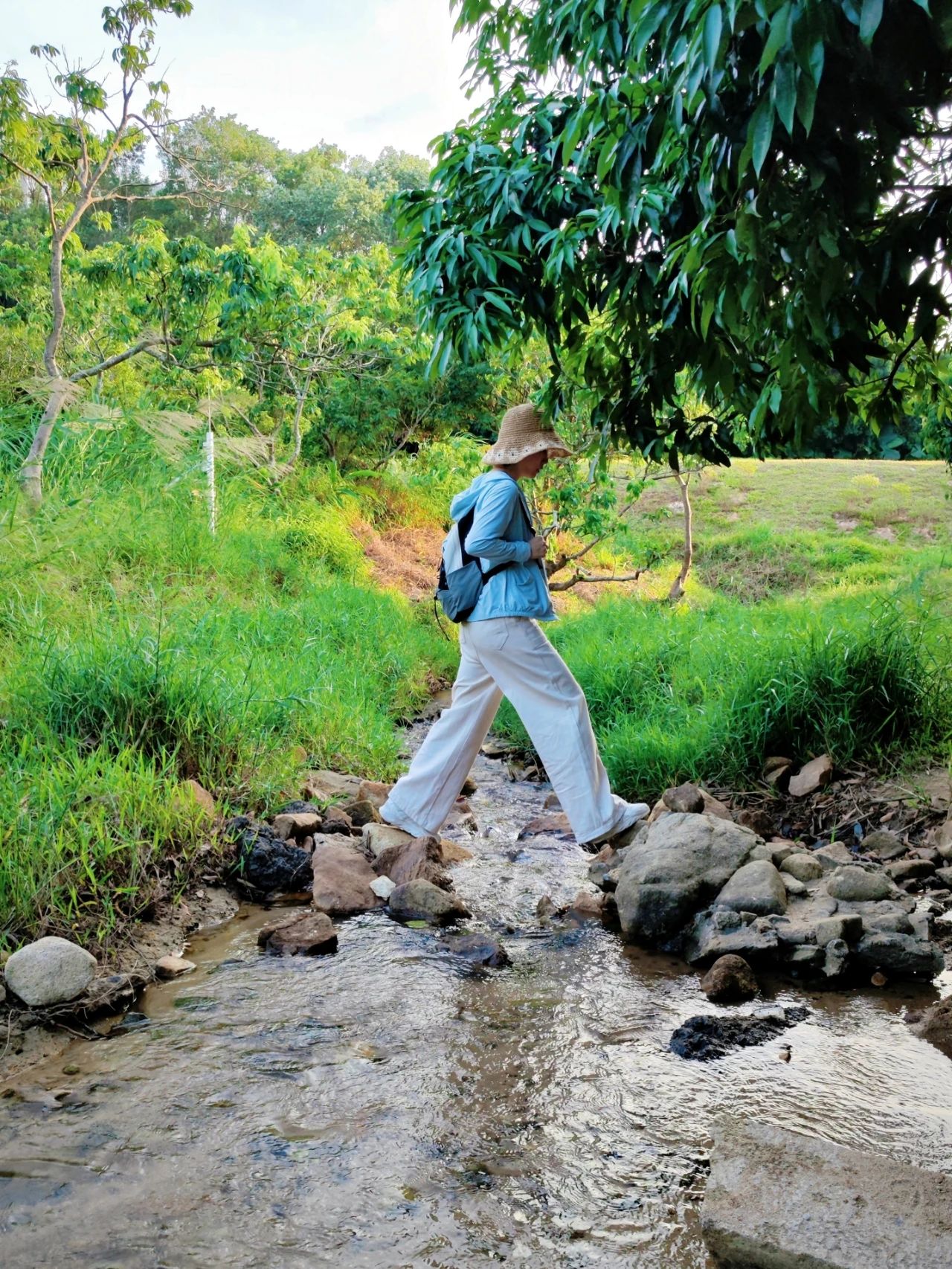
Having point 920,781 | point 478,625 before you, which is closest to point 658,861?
point 478,625

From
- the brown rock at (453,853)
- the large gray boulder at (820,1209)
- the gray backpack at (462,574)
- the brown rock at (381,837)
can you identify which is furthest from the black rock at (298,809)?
the large gray boulder at (820,1209)

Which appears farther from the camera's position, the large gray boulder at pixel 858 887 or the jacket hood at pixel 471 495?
the jacket hood at pixel 471 495

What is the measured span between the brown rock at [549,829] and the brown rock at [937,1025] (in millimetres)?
2223

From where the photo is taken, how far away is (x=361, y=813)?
504cm

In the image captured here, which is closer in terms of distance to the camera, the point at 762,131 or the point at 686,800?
the point at 762,131

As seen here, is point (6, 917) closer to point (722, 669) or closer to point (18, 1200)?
point (18, 1200)

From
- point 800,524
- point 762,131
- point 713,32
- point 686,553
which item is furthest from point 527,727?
point 800,524

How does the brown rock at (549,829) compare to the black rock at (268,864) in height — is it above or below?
below

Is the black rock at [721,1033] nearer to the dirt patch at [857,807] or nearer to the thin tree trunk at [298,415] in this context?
the dirt patch at [857,807]

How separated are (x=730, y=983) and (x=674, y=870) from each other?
26.0 inches

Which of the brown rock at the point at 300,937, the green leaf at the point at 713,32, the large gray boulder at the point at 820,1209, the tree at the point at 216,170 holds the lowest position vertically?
the brown rock at the point at 300,937

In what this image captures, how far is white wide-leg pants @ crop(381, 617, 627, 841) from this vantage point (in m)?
4.30

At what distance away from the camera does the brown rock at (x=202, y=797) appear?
4262mm

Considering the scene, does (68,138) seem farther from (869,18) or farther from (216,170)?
(216,170)
